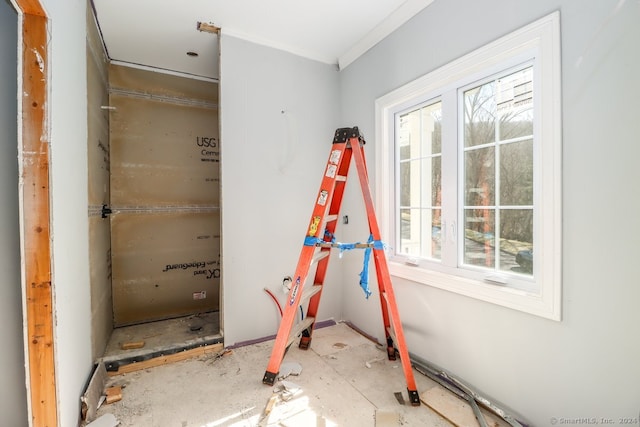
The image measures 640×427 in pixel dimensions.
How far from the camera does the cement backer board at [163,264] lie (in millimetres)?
2990

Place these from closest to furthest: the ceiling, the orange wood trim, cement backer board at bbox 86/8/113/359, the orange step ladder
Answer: the orange wood trim < the orange step ladder < cement backer board at bbox 86/8/113/359 < the ceiling

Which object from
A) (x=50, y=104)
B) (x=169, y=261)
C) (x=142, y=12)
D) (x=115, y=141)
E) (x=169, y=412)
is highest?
(x=142, y=12)

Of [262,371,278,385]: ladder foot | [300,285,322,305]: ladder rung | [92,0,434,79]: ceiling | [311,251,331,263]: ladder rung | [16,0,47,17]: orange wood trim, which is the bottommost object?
[262,371,278,385]: ladder foot

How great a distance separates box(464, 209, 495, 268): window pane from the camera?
1.81 m

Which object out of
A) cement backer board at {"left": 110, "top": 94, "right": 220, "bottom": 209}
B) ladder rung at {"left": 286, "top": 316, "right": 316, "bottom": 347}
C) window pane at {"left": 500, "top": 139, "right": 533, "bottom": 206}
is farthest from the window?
cement backer board at {"left": 110, "top": 94, "right": 220, "bottom": 209}

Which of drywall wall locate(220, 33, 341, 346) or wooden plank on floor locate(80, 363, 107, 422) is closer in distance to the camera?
wooden plank on floor locate(80, 363, 107, 422)

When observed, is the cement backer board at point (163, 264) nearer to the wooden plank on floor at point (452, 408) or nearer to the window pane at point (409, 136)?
the window pane at point (409, 136)

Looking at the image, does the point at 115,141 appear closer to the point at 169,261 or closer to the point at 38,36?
the point at 169,261

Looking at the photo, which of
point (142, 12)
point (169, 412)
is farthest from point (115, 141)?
point (169, 412)

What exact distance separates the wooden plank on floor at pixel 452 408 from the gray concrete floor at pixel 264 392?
0.14ft

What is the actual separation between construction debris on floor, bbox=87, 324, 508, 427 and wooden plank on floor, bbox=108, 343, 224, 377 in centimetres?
3

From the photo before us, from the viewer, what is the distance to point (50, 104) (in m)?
1.30

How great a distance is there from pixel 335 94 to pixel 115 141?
2.28 metres

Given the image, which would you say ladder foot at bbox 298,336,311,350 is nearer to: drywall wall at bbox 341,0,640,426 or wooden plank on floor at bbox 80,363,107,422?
drywall wall at bbox 341,0,640,426
